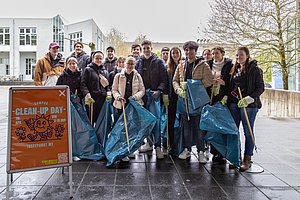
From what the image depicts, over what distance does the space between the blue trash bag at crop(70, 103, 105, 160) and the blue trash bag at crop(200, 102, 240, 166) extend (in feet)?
5.36

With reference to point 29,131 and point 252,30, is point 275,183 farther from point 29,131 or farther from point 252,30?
point 252,30

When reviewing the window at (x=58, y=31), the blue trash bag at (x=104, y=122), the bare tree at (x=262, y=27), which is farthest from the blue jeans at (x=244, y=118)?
the window at (x=58, y=31)

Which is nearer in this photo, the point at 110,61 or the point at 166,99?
the point at 166,99

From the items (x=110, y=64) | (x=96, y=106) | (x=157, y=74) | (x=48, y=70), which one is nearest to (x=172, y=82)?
(x=157, y=74)

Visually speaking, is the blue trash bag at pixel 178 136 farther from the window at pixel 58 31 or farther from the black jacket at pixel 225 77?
the window at pixel 58 31

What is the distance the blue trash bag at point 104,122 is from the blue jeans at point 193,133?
45.0 inches

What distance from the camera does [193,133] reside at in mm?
4453

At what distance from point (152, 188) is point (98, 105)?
1787 mm

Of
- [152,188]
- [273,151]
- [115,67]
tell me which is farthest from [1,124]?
[273,151]

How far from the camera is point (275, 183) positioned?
3.61 meters

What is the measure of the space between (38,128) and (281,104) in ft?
32.6

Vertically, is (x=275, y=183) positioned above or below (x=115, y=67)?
below

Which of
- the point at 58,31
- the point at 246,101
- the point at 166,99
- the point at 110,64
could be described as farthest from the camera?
the point at 58,31

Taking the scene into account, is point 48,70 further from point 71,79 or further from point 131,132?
point 131,132
